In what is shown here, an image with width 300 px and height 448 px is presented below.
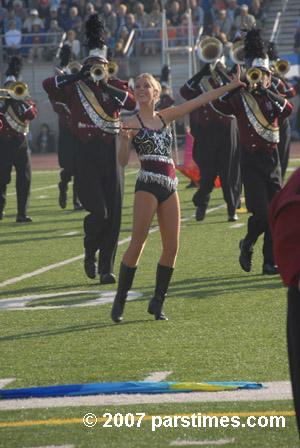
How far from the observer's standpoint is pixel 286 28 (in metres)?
28.9

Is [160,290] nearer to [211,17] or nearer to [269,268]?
[269,268]

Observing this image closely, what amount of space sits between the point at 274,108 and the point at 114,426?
4.40 meters

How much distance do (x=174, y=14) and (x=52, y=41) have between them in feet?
11.9

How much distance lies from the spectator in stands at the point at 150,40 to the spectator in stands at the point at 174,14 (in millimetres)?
562

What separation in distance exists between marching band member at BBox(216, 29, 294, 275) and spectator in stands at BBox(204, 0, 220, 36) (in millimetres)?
19234

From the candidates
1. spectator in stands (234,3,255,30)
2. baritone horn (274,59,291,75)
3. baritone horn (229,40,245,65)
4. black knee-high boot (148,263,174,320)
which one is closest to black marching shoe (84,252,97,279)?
black knee-high boot (148,263,174,320)

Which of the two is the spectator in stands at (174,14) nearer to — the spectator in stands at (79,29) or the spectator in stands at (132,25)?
the spectator in stands at (132,25)

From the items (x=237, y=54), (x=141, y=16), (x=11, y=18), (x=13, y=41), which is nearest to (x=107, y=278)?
(x=237, y=54)

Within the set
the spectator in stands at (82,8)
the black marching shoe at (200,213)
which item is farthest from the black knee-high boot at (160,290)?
the spectator in stands at (82,8)

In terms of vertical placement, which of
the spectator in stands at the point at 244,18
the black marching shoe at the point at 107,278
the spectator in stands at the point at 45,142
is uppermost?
the black marching shoe at the point at 107,278

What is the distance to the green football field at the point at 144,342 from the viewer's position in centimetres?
405

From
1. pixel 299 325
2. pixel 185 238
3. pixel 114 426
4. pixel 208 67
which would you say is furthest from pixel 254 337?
pixel 208 67

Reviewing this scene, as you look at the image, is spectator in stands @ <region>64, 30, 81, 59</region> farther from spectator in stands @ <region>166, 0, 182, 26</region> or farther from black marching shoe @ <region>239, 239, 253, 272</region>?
black marching shoe @ <region>239, 239, 253, 272</region>

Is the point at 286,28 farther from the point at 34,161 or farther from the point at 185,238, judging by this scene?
the point at 185,238
